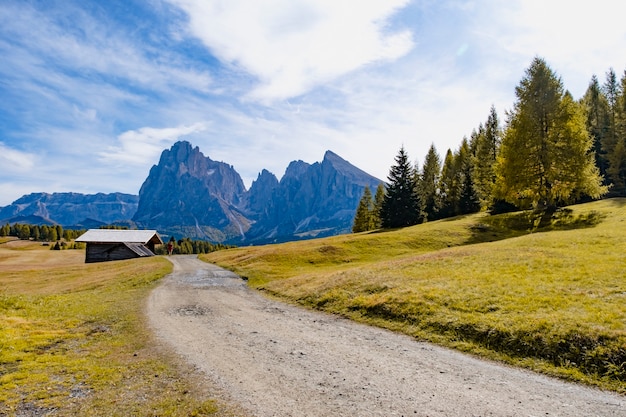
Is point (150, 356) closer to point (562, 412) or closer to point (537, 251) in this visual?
point (562, 412)

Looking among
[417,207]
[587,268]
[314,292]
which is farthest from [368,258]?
[417,207]

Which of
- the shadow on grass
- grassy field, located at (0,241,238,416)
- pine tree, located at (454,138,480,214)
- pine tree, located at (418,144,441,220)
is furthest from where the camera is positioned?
pine tree, located at (418,144,441,220)

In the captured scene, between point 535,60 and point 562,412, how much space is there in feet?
192

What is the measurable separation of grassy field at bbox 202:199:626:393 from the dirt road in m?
1.41

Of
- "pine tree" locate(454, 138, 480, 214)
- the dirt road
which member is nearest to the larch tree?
"pine tree" locate(454, 138, 480, 214)

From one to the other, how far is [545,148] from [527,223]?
11192 mm

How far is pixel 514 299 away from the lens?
16.9 m

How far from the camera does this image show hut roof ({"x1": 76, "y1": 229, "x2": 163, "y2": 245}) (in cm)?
9262

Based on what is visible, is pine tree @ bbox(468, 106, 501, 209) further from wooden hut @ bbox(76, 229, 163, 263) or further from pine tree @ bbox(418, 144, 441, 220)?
wooden hut @ bbox(76, 229, 163, 263)

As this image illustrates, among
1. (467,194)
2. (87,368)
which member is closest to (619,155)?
(467,194)

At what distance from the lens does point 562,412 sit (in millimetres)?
8352

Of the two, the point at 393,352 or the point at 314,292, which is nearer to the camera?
the point at 393,352

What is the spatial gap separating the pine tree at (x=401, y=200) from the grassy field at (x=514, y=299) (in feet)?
126

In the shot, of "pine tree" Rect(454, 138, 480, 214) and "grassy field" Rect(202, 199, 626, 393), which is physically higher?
"pine tree" Rect(454, 138, 480, 214)
